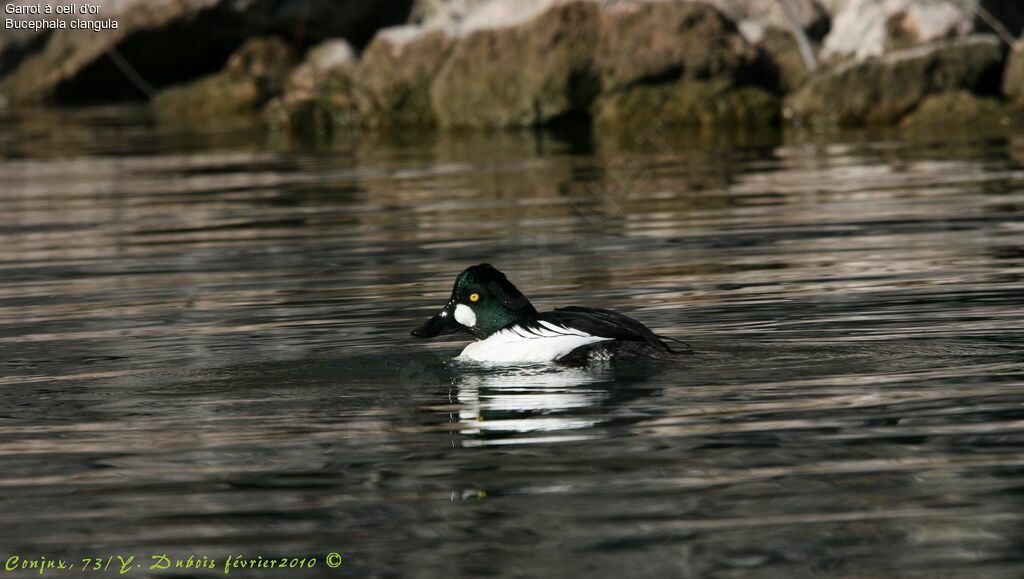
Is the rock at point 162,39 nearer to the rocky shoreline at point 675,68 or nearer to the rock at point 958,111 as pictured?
the rocky shoreline at point 675,68

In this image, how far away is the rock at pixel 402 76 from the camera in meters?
25.1

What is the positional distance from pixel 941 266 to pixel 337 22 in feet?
82.5

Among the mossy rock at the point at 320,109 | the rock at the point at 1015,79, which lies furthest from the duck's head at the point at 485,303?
the mossy rock at the point at 320,109

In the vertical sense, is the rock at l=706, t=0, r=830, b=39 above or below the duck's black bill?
above

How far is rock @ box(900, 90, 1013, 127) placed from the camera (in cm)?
2039

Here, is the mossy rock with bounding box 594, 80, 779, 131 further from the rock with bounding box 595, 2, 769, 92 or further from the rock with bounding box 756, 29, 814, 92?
the rock with bounding box 756, 29, 814, 92

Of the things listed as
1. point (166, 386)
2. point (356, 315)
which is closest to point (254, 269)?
point (356, 315)

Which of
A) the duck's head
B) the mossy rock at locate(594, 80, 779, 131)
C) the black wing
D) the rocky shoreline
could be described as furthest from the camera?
the mossy rock at locate(594, 80, 779, 131)

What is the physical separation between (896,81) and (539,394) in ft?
50.8

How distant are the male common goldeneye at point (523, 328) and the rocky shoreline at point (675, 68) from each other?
1424cm

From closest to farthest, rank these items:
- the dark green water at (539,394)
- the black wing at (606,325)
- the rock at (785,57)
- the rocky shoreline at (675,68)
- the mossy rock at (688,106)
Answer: the dark green water at (539,394)
the black wing at (606,325)
the rocky shoreline at (675,68)
the mossy rock at (688,106)
the rock at (785,57)

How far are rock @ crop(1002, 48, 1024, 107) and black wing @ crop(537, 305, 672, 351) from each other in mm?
14886

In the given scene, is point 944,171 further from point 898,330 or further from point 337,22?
point 337,22

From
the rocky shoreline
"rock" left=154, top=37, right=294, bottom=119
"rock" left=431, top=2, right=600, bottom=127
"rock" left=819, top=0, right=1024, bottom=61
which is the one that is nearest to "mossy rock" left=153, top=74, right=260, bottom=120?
"rock" left=154, top=37, right=294, bottom=119
